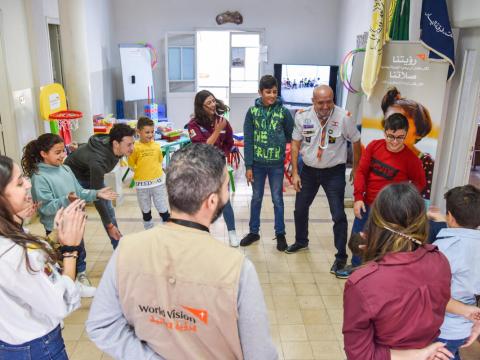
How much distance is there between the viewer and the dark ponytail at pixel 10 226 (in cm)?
146

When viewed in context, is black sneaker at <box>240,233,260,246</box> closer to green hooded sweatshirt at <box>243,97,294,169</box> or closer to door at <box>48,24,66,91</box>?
green hooded sweatshirt at <box>243,97,294,169</box>

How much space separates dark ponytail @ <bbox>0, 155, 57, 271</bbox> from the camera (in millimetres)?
1463

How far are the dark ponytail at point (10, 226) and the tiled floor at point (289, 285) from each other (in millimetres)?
1344

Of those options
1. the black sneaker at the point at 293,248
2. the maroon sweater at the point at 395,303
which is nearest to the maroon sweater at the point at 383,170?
the black sneaker at the point at 293,248

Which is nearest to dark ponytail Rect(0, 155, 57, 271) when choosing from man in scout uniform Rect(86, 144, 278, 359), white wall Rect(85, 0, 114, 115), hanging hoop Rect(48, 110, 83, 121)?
man in scout uniform Rect(86, 144, 278, 359)

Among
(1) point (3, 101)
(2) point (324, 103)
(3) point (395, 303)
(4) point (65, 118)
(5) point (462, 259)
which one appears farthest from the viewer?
(4) point (65, 118)

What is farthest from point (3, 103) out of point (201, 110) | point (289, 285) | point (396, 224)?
point (396, 224)

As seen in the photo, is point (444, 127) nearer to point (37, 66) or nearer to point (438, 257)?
point (438, 257)

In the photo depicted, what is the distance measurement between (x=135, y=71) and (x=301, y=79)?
10.4ft

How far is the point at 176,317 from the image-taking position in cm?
117

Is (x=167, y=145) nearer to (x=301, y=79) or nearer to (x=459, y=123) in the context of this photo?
(x=459, y=123)

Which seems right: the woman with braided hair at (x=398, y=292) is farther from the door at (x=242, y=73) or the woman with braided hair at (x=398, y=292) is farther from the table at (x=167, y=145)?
the door at (x=242, y=73)

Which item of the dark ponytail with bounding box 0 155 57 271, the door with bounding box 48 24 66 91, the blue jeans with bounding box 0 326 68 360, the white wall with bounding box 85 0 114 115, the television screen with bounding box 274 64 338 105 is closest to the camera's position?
the dark ponytail with bounding box 0 155 57 271

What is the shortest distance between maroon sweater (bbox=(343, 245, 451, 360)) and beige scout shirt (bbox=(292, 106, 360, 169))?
2044 mm
